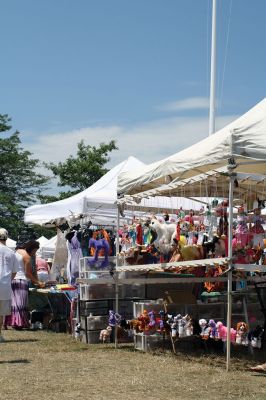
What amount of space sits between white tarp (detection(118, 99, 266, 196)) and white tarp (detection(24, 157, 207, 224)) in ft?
7.36

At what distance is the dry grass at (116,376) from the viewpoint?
21.7ft

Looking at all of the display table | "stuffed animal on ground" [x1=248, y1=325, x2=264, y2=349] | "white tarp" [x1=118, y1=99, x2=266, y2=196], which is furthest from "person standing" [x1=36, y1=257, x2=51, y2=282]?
"stuffed animal on ground" [x1=248, y1=325, x2=264, y2=349]

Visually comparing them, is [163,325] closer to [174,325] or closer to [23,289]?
[174,325]

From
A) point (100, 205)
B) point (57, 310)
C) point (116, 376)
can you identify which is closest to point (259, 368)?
point (116, 376)

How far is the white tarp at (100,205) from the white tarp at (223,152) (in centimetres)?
224

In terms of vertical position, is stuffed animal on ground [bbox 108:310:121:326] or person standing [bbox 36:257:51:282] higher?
person standing [bbox 36:257:51:282]

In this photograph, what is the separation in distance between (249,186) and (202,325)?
7.03 ft

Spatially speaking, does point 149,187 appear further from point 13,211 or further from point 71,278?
point 13,211

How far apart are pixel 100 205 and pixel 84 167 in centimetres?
1881

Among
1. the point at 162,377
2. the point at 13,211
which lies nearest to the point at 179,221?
the point at 162,377

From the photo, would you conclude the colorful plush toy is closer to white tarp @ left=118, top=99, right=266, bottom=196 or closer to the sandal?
white tarp @ left=118, top=99, right=266, bottom=196

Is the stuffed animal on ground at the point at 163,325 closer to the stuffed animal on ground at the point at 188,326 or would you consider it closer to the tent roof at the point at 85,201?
the stuffed animal on ground at the point at 188,326

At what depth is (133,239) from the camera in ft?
34.6

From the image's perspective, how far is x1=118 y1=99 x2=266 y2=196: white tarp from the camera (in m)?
7.62
